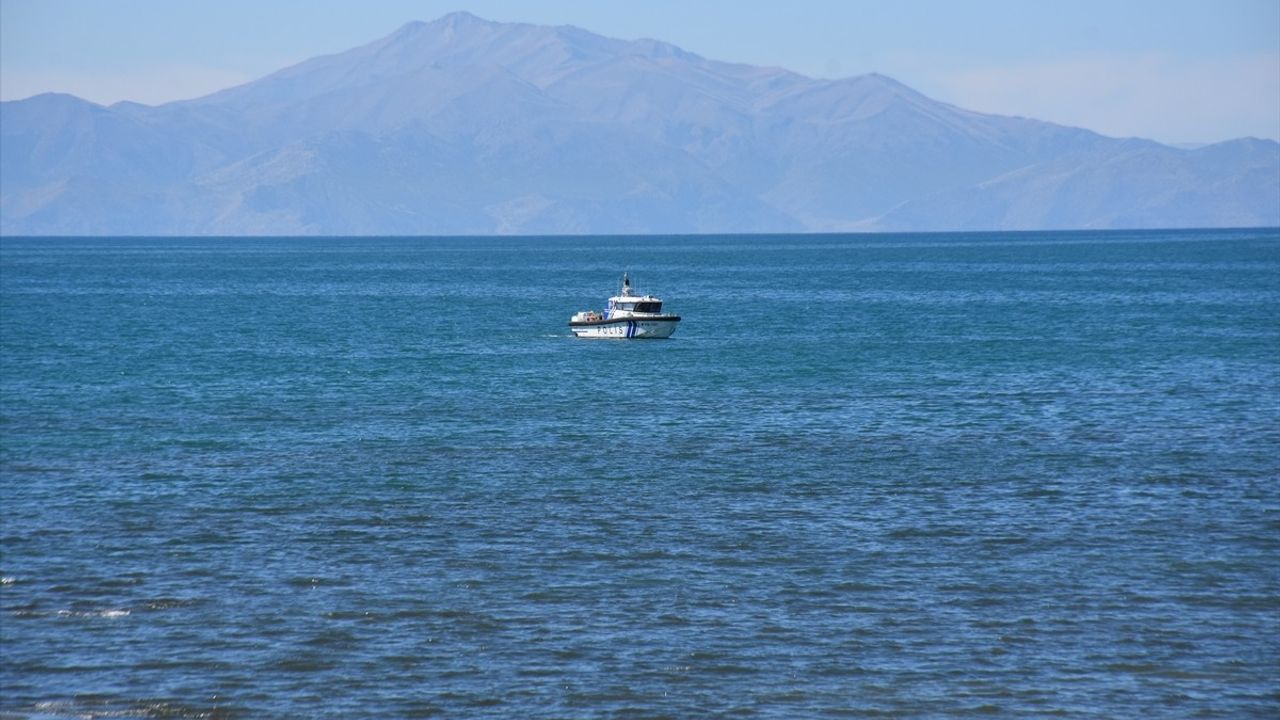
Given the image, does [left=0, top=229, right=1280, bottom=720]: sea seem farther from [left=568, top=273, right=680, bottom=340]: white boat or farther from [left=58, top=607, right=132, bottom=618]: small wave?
[left=568, top=273, right=680, bottom=340]: white boat

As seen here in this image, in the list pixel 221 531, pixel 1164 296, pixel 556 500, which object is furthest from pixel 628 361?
pixel 1164 296

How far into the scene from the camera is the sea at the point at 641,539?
2244 centimetres

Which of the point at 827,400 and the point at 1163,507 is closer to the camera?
the point at 1163,507

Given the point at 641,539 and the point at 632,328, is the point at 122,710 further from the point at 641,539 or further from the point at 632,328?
the point at 632,328

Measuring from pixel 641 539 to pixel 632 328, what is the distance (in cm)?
5350

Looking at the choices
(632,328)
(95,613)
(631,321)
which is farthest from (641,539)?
(632,328)

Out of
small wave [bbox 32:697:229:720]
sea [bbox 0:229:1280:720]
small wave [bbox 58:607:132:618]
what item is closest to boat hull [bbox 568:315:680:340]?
sea [bbox 0:229:1280:720]

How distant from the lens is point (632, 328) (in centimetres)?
8438

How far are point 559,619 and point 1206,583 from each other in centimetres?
A: 1159

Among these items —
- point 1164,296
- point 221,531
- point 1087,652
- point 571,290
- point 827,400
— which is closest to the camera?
point 1087,652

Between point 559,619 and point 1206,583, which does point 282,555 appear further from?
point 1206,583

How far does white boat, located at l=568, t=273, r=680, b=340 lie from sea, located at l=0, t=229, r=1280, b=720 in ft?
50.0

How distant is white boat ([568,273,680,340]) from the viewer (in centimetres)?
8412

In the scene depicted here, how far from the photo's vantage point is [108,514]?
33.2 m
